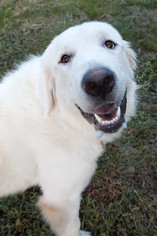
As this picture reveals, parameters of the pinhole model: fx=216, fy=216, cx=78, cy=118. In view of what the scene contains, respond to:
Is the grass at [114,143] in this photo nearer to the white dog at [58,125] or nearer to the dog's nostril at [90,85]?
the white dog at [58,125]

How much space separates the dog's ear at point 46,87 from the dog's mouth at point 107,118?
16.1 inches

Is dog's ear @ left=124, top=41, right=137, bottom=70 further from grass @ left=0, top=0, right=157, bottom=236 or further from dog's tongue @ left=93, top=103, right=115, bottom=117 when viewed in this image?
grass @ left=0, top=0, right=157, bottom=236

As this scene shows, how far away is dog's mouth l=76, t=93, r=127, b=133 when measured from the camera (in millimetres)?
1975

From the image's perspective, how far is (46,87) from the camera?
226 centimetres

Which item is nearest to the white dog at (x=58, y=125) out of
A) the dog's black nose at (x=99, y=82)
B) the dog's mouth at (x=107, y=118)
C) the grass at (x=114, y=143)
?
the dog's mouth at (x=107, y=118)

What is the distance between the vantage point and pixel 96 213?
277 cm

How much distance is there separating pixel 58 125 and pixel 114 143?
1.40 m

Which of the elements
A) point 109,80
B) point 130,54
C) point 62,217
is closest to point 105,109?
point 109,80

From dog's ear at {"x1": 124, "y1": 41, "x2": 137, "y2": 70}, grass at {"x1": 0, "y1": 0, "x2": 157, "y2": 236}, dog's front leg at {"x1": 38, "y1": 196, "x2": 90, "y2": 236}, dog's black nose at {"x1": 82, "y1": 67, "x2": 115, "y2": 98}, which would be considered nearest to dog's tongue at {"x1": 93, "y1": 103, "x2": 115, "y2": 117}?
dog's black nose at {"x1": 82, "y1": 67, "x2": 115, "y2": 98}

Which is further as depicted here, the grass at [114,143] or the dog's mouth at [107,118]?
the grass at [114,143]

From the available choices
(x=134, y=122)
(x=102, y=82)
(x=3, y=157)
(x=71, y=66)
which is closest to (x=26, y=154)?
(x=3, y=157)

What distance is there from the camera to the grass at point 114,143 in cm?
273

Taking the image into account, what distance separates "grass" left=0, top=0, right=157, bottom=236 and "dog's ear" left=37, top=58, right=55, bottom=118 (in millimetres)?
1407

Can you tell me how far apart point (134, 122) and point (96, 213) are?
1.57 m
